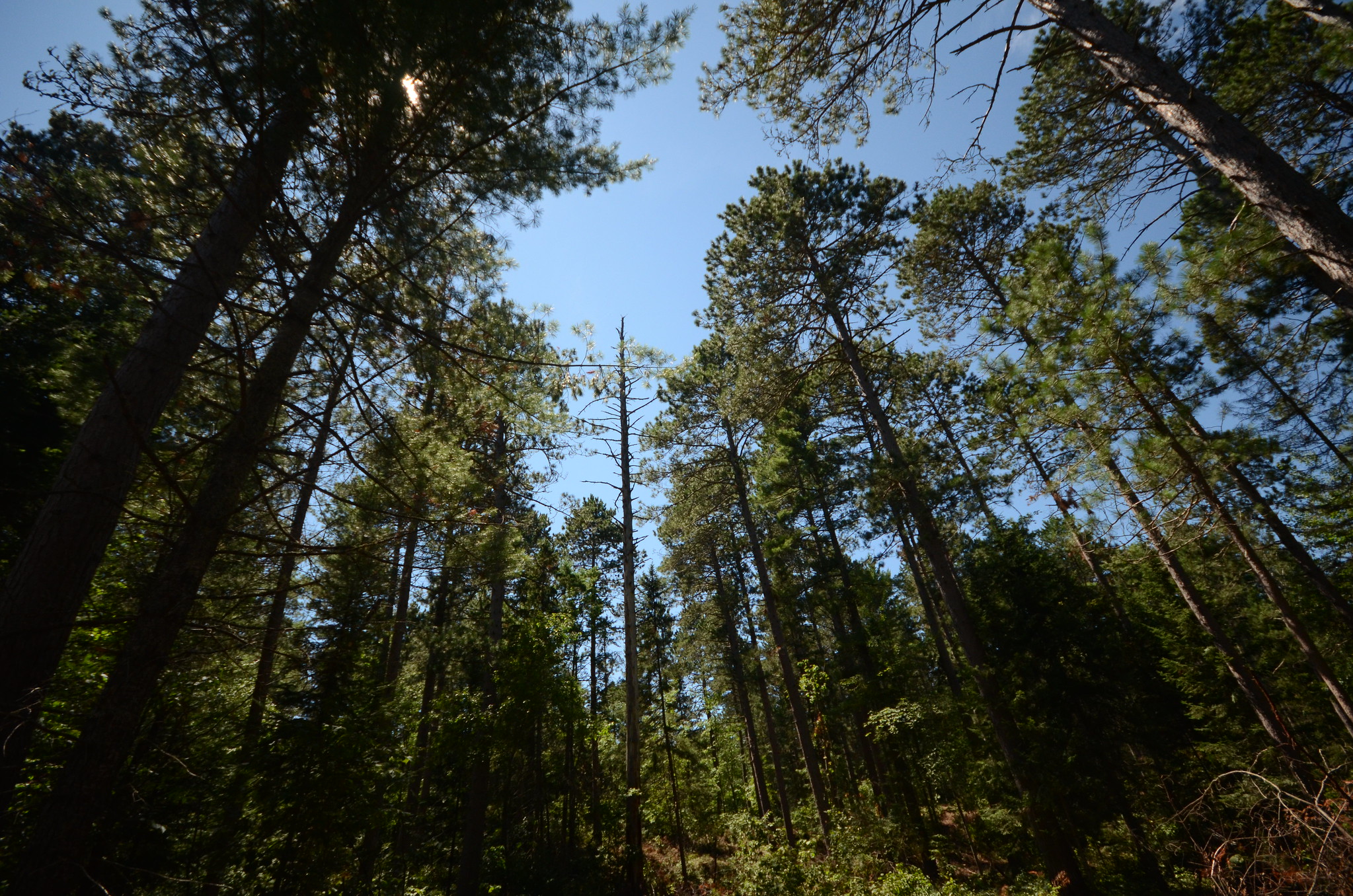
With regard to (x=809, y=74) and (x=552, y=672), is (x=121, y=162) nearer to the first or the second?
(x=809, y=74)

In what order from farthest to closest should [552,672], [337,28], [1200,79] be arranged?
1. [552,672]
2. [1200,79]
3. [337,28]

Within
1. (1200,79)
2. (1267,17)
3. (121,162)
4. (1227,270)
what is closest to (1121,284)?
(1227,270)

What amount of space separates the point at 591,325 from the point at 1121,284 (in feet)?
30.6

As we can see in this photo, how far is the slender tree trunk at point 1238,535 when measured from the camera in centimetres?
729

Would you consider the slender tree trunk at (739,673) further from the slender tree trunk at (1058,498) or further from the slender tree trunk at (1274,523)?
the slender tree trunk at (1274,523)

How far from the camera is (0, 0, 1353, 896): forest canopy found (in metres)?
3.58

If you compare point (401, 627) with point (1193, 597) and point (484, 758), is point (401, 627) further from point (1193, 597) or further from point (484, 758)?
point (1193, 597)

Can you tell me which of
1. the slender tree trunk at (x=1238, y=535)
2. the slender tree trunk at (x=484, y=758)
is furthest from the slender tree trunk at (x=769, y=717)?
the slender tree trunk at (x=1238, y=535)

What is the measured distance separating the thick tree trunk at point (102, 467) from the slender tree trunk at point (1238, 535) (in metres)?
10.8

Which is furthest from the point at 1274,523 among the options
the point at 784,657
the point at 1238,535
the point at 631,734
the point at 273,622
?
the point at 273,622

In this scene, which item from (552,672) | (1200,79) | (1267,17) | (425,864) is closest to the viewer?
(1267,17)

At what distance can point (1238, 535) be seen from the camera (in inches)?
331

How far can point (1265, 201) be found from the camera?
161 inches

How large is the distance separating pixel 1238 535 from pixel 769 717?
12116 mm
